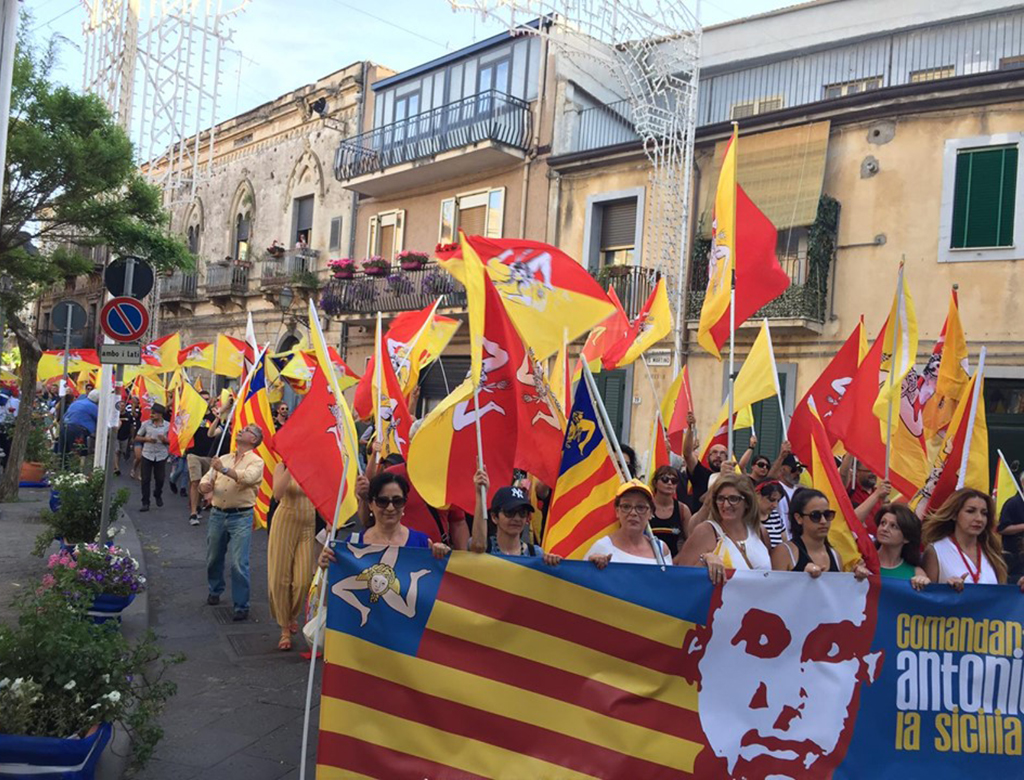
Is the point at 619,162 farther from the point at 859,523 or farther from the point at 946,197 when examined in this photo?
the point at 859,523

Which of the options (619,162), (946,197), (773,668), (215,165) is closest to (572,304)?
(773,668)

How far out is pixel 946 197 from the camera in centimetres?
1439

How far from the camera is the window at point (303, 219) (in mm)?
27688

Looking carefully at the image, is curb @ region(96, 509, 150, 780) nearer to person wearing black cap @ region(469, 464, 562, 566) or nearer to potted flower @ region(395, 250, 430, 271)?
person wearing black cap @ region(469, 464, 562, 566)

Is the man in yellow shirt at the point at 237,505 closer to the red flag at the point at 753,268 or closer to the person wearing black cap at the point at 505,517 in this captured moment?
the person wearing black cap at the point at 505,517

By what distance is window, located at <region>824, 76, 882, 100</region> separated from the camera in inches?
648

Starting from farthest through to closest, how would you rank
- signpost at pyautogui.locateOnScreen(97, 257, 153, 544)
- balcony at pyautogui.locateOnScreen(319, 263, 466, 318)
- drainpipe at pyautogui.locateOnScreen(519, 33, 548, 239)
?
balcony at pyautogui.locateOnScreen(319, 263, 466, 318) < drainpipe at pyautogui.locateOnScreen(519, 33, 548, 239) < signpost at pyautogui.locateOnScreen(97, 257, 153, 544)

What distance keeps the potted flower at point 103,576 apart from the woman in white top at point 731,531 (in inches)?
158

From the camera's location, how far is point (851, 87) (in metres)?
16.8

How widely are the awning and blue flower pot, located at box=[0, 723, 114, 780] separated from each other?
13737 millimetres

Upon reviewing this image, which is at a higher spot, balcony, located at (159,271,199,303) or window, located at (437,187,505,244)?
window, located at (437,187,505,244)

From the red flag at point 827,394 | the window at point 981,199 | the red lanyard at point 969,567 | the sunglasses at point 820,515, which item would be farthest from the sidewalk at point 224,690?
the window at point 981,199

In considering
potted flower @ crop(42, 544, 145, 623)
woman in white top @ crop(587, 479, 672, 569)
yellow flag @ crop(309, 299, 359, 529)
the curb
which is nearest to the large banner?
woman in white top @ crop(587, 479, 672, 569)

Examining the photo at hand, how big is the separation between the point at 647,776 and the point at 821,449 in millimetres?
2093
